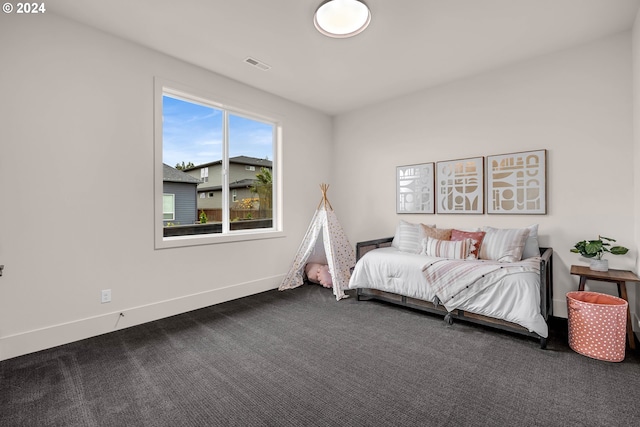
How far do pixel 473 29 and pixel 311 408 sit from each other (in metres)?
3.24

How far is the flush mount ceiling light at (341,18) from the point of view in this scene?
236cm

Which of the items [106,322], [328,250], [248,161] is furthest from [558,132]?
[106,322]

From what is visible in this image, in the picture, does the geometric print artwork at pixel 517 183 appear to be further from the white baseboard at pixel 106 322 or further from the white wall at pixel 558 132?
the white baseboard at pixel 106 322

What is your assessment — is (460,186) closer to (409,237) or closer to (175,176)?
(409,237)

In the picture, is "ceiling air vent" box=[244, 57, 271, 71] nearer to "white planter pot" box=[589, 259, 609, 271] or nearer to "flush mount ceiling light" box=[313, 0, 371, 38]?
"flush mount ceiling light" box=[313, 0, 371, 38]

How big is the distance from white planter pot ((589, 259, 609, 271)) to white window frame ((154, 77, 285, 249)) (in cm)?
340

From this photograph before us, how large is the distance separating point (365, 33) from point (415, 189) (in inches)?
82.4

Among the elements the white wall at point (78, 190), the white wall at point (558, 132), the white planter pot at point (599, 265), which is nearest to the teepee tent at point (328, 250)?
the white wall at point (558, 132)

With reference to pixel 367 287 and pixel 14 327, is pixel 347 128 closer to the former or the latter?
pixel 367 287

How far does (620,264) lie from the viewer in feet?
9.14

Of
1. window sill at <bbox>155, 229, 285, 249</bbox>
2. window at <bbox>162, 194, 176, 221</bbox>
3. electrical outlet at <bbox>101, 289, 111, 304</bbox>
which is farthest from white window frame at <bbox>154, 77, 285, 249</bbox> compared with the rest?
electrical outlet at <bbox>101, 289, 111, 304</bbox>

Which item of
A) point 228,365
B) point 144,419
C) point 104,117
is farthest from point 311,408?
point 104,117

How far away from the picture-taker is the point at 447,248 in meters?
3.32

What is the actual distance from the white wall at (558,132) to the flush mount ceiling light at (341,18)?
1.86 metres
